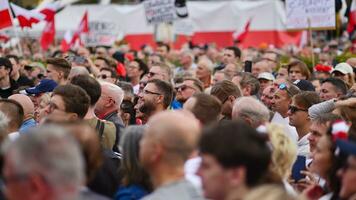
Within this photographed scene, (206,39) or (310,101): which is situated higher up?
(310,101)

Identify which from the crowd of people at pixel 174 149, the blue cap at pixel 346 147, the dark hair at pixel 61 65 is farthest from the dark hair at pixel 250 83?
the blue cap at pixel 346 147

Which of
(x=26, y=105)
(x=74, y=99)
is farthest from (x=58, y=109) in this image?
(x=26, y=105)

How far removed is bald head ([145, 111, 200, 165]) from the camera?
519 cm

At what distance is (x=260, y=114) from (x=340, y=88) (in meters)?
4.17

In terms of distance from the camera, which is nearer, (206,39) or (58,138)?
(58,138)

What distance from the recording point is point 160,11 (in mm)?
21453

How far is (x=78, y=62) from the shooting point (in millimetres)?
15500

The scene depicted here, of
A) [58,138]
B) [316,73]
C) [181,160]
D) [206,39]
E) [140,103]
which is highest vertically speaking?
[58,138]

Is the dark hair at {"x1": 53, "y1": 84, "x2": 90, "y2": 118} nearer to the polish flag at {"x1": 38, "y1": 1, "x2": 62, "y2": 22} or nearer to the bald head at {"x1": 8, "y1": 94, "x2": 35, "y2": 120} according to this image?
the bald head at {"x1": 8, "y1": 94, "x2": 35, "y2": 120}

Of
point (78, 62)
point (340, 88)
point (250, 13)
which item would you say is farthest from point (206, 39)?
point (340, 88)

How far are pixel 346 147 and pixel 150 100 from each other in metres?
4.53

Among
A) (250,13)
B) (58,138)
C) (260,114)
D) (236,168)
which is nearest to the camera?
(58,138)

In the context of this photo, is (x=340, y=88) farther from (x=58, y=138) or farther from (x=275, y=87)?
(x=58, y=138)

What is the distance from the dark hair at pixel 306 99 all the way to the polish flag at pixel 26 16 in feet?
34.0
